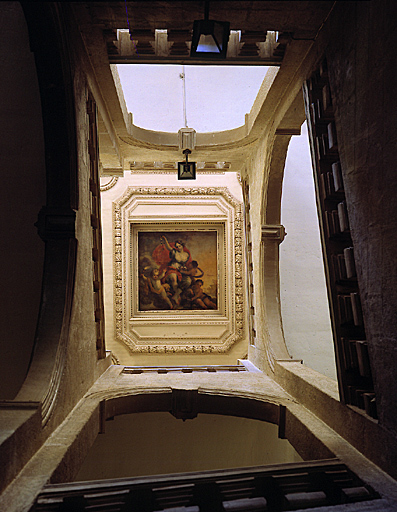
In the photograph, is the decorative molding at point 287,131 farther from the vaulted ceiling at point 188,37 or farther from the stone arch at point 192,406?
the stone arch at point 192,406

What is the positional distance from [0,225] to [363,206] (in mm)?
3303

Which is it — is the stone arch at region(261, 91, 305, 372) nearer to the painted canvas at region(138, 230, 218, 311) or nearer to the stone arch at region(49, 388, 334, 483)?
the stone arch at region(49, 388, 334, 483)

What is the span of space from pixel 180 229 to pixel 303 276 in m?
3.09

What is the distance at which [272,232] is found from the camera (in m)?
6.18

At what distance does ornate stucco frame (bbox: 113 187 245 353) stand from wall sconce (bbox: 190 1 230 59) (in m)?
7.01

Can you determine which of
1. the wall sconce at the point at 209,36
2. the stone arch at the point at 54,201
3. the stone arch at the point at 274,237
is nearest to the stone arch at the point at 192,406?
the stone arch at the point at 54,201

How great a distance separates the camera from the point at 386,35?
238 centimetres

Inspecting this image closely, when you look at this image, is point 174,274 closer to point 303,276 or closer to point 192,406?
point 303,276

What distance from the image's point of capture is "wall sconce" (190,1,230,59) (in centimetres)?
267

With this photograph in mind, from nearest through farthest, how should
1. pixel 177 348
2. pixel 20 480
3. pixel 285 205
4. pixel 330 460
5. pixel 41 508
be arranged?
pixel 41 508 → pixel 20 480 → pixel 330 460 → pixel 285 205 → pixel 177 348

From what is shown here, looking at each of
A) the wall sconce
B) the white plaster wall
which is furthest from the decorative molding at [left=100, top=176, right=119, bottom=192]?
the wall sconce

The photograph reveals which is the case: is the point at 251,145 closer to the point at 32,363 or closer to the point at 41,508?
the point at 32,363

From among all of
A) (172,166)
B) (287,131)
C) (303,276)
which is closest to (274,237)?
(287,131)

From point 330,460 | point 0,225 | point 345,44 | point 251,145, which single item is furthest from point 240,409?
point 251,145
